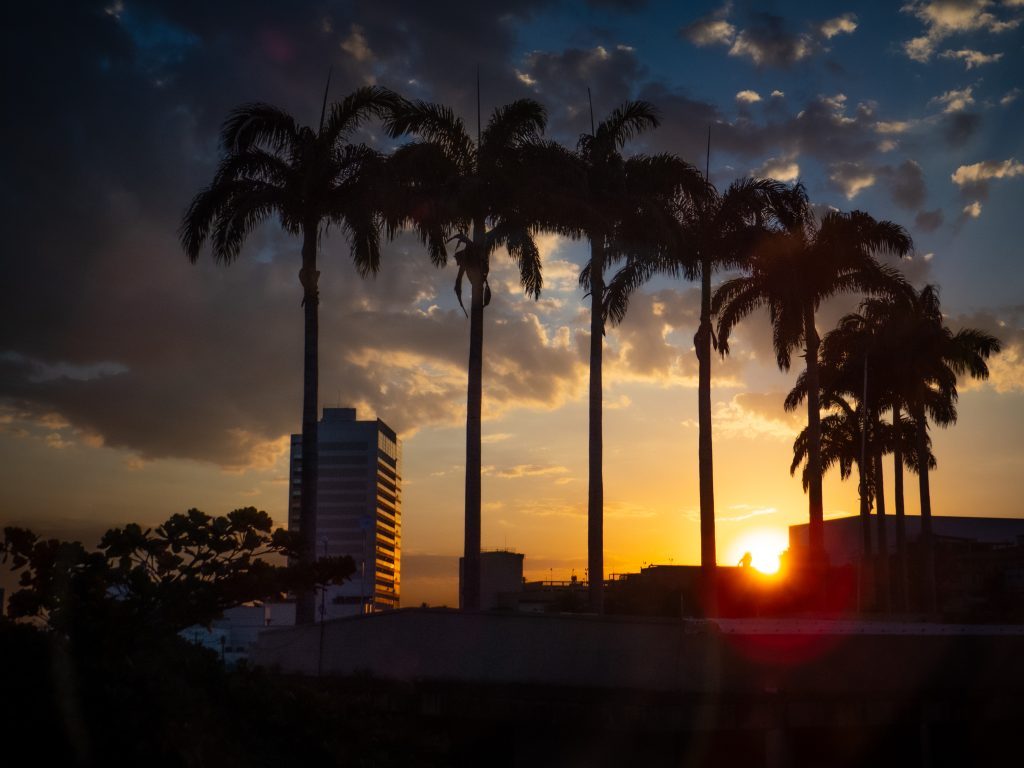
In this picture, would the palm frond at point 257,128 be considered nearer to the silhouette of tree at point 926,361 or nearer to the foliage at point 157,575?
the foliage at point 157,575

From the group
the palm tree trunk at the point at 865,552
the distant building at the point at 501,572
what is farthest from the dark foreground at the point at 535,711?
the distant building at the point at 501,572

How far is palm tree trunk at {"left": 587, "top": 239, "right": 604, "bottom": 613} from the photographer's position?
34062mm

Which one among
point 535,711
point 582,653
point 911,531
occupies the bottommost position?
point 535,711

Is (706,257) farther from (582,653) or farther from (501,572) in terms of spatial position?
(501,572)

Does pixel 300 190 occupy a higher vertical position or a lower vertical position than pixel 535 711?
higher

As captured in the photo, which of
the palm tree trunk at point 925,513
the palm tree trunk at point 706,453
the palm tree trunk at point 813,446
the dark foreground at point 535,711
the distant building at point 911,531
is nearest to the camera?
the dark foreground at point 535,711

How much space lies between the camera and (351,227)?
31875 millimetres

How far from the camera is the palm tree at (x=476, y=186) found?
32.9m

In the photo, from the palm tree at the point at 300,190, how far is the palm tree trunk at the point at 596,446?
8482mm

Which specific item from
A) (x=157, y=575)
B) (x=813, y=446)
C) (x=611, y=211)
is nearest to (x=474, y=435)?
(x=611, y=211)

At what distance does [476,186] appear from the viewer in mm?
33125

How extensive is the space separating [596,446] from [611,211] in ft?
26.6

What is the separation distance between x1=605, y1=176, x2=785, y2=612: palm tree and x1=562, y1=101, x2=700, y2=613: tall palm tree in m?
0.81

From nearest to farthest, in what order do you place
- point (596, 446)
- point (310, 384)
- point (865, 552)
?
point (310, 384) < point (596, 446) < point (865, 552)
